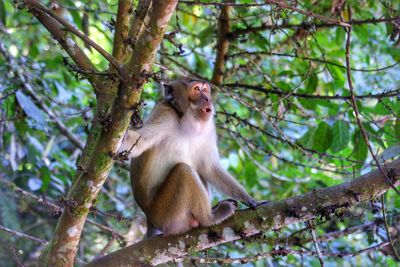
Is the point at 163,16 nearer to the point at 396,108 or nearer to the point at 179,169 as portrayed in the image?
the point at 179,169

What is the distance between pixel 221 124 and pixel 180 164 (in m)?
1.69

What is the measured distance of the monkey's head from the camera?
16.0 feet

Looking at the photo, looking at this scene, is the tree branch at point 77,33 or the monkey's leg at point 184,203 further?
the monkey's leg at point 184,203

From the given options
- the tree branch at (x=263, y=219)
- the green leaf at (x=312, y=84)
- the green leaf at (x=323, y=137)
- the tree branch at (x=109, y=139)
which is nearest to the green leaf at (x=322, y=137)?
the green leaf at (x=323, y=137)

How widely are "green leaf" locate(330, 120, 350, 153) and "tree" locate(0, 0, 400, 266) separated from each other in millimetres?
11

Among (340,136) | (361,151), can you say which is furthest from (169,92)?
(361,151)

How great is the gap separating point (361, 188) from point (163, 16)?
179 cm

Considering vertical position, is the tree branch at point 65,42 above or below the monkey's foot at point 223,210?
above

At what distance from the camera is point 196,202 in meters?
4.59

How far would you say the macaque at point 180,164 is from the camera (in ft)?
14.7

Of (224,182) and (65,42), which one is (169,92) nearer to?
(224,182)

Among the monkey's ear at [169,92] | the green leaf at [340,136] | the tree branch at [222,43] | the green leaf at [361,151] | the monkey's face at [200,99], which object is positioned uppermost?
the tree branch at [222,43]

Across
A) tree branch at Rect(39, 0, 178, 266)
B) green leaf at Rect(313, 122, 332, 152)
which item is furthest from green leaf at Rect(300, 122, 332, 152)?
tree branch at Rect(39, 0, 178, 266)

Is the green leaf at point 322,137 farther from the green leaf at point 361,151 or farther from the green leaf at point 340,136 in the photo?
the green leaf at point 361,151
